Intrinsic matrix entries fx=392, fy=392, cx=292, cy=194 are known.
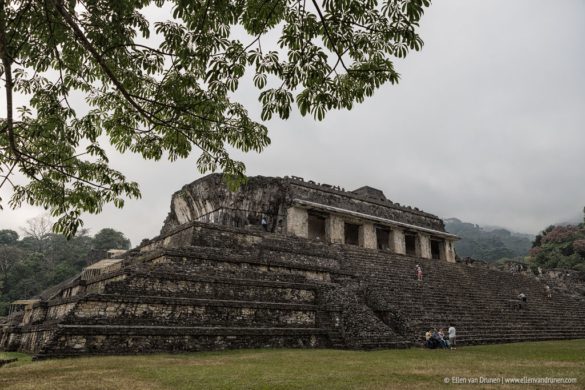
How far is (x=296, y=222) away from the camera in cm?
1814

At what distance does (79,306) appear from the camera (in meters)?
7.02

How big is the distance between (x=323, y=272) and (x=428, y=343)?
138 inches

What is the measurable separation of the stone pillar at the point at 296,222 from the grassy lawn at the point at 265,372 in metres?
11.0

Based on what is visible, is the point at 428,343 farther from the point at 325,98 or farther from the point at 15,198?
the point at 15,198

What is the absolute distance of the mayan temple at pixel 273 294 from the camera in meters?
7.41

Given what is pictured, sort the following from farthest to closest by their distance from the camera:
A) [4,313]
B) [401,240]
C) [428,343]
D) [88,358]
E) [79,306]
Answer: [4,313] → [401,240] → [428,343] → [79,306] → [88,358]

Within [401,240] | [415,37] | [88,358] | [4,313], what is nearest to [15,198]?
[88,358]

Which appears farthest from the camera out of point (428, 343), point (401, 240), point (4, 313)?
point (4, 313)

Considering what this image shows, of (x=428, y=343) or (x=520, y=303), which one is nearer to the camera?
(x=428, y=343)

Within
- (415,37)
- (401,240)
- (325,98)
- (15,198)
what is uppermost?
(401,240)

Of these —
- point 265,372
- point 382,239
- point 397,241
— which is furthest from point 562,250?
point 265,372

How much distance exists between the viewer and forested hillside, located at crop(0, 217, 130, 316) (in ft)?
111

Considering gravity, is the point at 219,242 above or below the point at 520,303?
above

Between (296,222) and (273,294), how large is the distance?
29.2 feet
